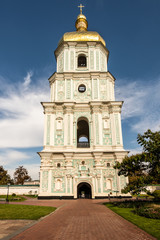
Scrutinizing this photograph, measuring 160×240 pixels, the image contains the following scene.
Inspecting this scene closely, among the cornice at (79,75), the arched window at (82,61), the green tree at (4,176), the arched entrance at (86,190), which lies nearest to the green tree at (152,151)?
the arched entrance at (86,190)

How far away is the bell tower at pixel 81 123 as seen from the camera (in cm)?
2395

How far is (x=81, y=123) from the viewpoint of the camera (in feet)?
110

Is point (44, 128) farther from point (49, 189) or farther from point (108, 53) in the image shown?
point (108, 53)

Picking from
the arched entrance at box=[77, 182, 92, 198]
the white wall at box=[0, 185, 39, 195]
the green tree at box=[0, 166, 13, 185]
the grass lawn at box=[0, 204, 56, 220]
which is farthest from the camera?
the green tree at box=[0, 166, 13, 185]

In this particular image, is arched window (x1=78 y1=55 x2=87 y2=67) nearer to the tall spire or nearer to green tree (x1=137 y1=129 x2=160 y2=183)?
the tall spire

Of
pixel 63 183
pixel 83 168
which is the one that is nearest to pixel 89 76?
pixel 83 168

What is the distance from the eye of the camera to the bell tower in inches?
943

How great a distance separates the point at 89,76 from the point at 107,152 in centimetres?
1186

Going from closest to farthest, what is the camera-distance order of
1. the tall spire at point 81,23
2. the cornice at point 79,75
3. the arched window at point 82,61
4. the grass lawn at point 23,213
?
1. the grass lawn at point 23,213
2. the cornice at point 79,75
3. the arched window at point 82,61
4. the tall spire at point 81,23

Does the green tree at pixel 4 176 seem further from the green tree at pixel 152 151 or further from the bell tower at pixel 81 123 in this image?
the green tree at pixel 152 151

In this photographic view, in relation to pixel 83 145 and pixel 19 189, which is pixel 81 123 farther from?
pixel 19 189

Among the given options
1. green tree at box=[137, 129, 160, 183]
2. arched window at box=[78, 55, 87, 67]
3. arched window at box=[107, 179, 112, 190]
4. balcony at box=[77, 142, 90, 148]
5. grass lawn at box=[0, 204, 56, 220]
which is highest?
arched window at box=[78, 55, 87, 67]

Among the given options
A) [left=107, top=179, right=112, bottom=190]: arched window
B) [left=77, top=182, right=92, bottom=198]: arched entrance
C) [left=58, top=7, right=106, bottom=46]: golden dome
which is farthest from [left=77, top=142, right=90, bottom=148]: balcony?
[left=58, top=7, right=106, bottom=46]: golden dome

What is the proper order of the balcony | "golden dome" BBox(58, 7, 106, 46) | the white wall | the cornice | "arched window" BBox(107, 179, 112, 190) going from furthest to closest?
the white wall, "golden dome" BBox(58, 7, 106, 46), the cornice, the balcony, "arched window" BBox(107, 179, 112, 190)
